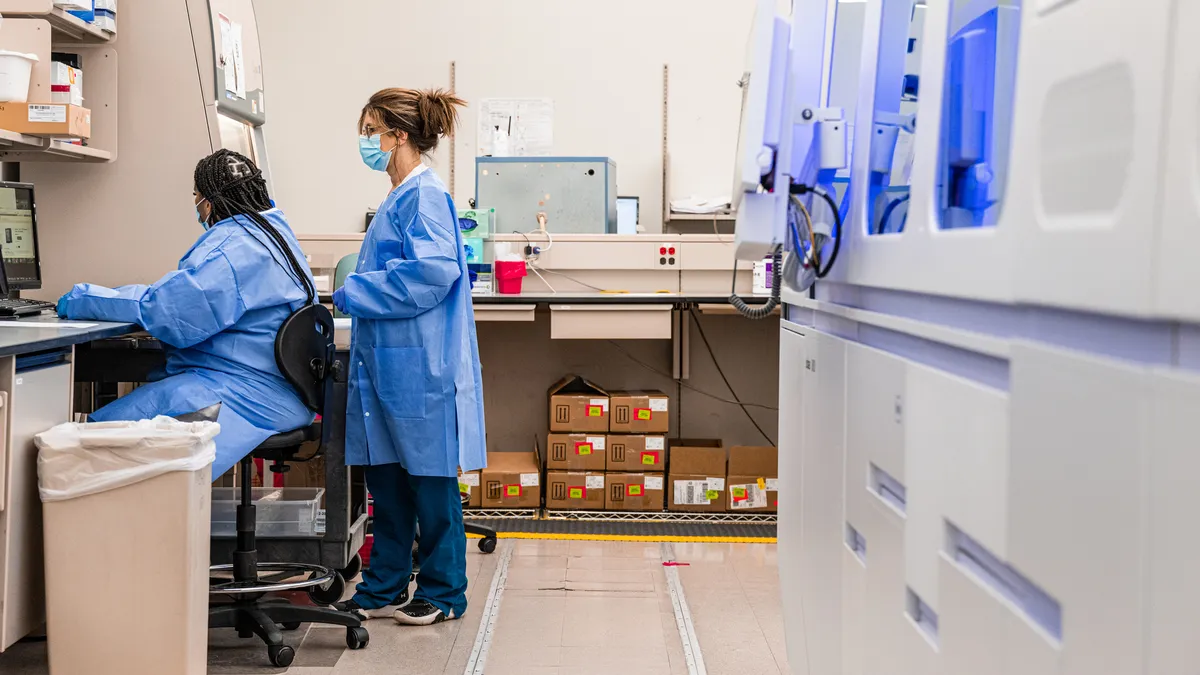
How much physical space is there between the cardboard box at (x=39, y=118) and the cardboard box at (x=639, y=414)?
2309mm

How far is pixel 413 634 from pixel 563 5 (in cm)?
326

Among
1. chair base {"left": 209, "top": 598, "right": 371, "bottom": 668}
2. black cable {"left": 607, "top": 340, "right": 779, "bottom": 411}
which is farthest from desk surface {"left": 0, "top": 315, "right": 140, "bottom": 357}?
black cable {"left": 607, "top": 340, "right": 779, "bottom": 411}

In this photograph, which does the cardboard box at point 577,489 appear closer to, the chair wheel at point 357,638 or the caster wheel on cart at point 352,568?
the caster wheel on cart at point 352,568

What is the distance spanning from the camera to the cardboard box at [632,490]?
438 cm

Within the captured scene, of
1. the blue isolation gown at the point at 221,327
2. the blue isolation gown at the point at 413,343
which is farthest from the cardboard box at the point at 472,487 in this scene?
the blue isolation gown at the point at 221,327

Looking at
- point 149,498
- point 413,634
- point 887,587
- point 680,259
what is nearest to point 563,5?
point 680,259

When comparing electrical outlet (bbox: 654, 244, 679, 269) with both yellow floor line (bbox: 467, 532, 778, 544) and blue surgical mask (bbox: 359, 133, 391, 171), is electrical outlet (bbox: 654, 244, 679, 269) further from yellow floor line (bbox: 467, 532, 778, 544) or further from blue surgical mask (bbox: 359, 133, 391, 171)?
blue surgical mask (bbox: 359, 133, 391, 171)

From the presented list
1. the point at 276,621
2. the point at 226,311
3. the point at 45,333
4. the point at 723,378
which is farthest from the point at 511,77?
the point at 45,333

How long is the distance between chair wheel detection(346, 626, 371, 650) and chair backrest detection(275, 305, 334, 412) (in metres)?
0.59

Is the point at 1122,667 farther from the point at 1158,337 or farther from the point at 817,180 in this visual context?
the point at 817,180

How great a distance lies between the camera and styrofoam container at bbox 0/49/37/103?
9.28ft

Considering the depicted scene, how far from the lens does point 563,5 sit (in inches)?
197

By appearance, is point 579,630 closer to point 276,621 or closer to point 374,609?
point 374,609

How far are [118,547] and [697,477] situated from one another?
2.70m
